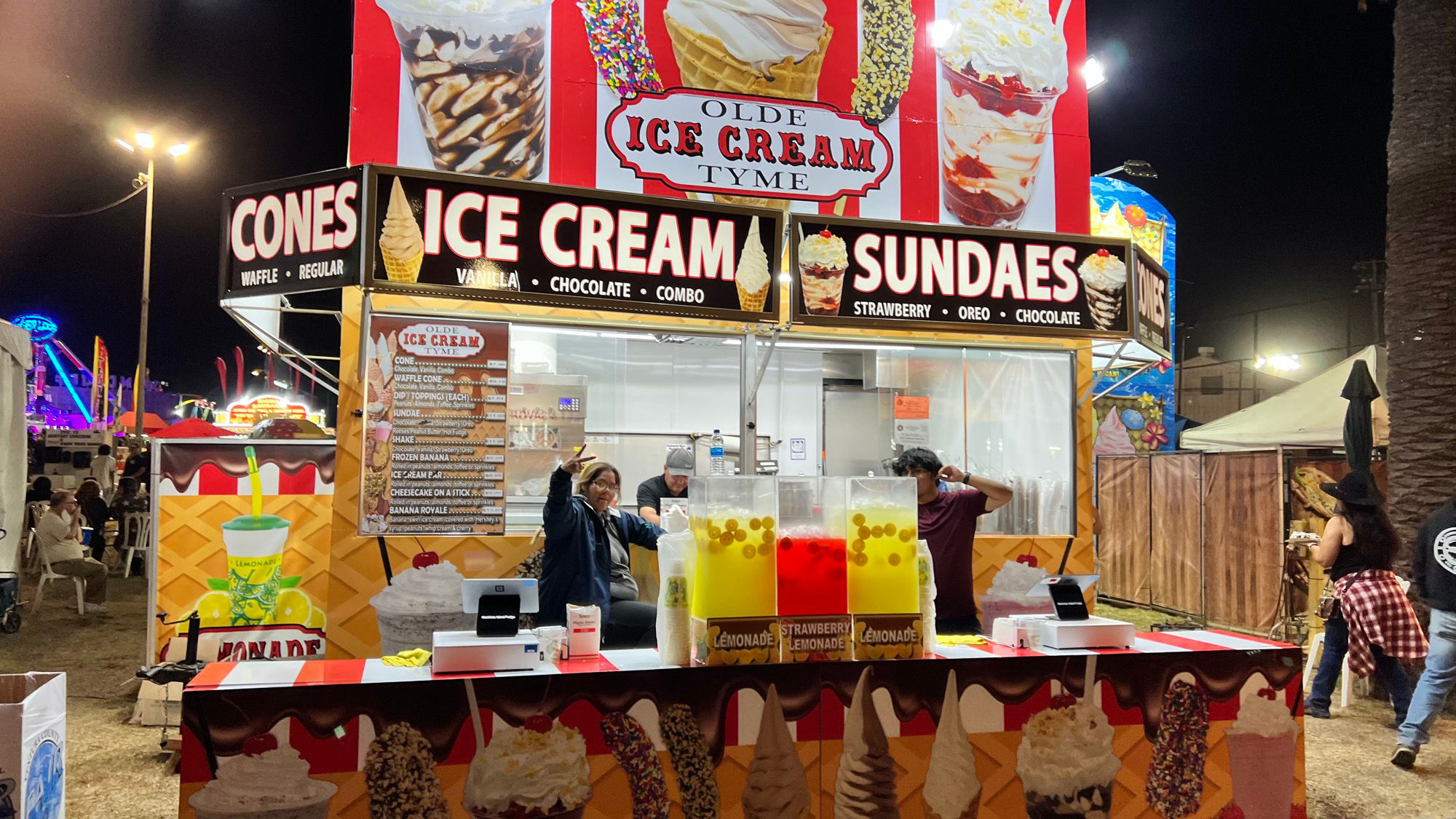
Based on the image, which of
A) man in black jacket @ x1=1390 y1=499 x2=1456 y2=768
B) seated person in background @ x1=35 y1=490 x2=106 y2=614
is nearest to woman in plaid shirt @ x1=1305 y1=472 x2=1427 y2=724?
man in black jacket @ x1=1390 y1=499 x2=1456 y2=768

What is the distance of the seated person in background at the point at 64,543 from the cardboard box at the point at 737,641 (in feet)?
35.0

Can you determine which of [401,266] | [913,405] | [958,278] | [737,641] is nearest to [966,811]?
[737,641]

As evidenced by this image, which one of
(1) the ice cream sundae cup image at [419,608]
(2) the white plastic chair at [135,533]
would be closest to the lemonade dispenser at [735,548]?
(1) the ice cream sundae cup image at [419,608]

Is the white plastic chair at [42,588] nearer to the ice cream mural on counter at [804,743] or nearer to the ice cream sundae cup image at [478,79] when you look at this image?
the ice cream sundae cup image at [478,79]

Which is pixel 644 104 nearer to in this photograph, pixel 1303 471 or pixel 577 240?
pixel 577 240

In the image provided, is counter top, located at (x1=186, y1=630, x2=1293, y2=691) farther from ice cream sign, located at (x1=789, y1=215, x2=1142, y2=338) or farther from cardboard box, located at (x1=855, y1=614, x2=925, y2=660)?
ice cream sign, located at (x1=789, y1=215, x2=1142, y2=338)

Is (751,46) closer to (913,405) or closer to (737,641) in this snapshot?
(913,405)

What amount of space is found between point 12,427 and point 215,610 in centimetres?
379

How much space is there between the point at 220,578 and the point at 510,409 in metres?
2.49

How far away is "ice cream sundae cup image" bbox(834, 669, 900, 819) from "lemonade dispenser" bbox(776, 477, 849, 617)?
0.35m

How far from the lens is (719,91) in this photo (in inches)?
252

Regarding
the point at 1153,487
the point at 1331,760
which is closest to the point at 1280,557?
the point at 1153,487

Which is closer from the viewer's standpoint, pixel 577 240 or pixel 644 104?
pixel 577 240

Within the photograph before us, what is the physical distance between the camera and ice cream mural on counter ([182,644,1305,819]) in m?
2.82
